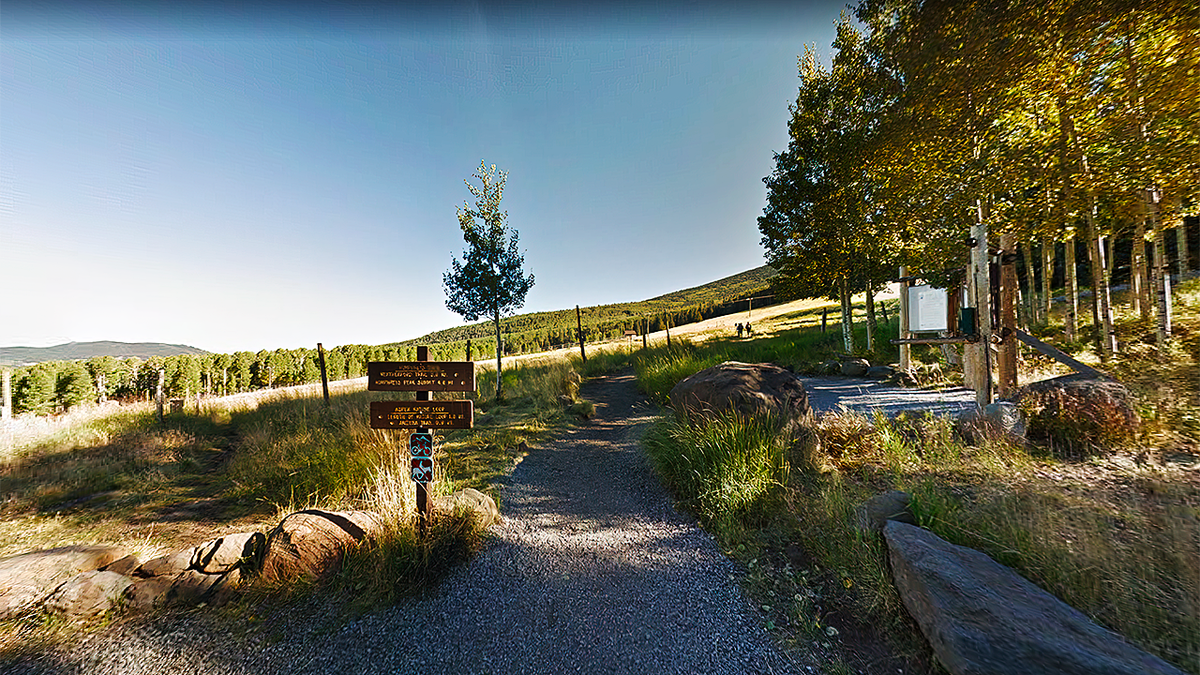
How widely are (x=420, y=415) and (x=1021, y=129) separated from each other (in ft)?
41.7

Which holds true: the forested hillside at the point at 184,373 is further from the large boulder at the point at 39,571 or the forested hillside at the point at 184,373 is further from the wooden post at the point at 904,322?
the wooden post at the point at 904,322

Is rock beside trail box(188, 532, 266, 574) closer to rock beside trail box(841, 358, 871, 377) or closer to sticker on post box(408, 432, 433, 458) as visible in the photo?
sticker on post box(408, 432, 433, 458)

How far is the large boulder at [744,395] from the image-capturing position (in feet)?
17.3

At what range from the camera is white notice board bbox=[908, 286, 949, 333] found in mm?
6971

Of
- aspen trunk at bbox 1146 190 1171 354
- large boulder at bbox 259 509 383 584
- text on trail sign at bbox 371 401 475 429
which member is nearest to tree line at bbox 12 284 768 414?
text on trail sign at bbox 371 401 475 429

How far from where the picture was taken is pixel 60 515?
14.6 ft

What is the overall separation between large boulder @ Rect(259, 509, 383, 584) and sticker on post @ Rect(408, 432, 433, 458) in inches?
26.0

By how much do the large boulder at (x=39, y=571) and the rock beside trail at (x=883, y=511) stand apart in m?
6.27

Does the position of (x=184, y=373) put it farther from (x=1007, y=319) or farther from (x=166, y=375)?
(x=1007, y=319)

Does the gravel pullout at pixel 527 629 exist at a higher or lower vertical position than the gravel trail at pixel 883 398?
lower

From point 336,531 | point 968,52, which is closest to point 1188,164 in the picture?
point 968,52

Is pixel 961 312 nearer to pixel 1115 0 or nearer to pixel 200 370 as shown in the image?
pixel 1115 0

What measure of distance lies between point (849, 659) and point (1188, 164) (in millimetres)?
10073

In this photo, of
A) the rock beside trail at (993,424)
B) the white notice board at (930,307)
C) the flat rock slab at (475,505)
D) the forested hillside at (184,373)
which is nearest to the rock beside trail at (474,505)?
the flat rock slab at (475,505)
